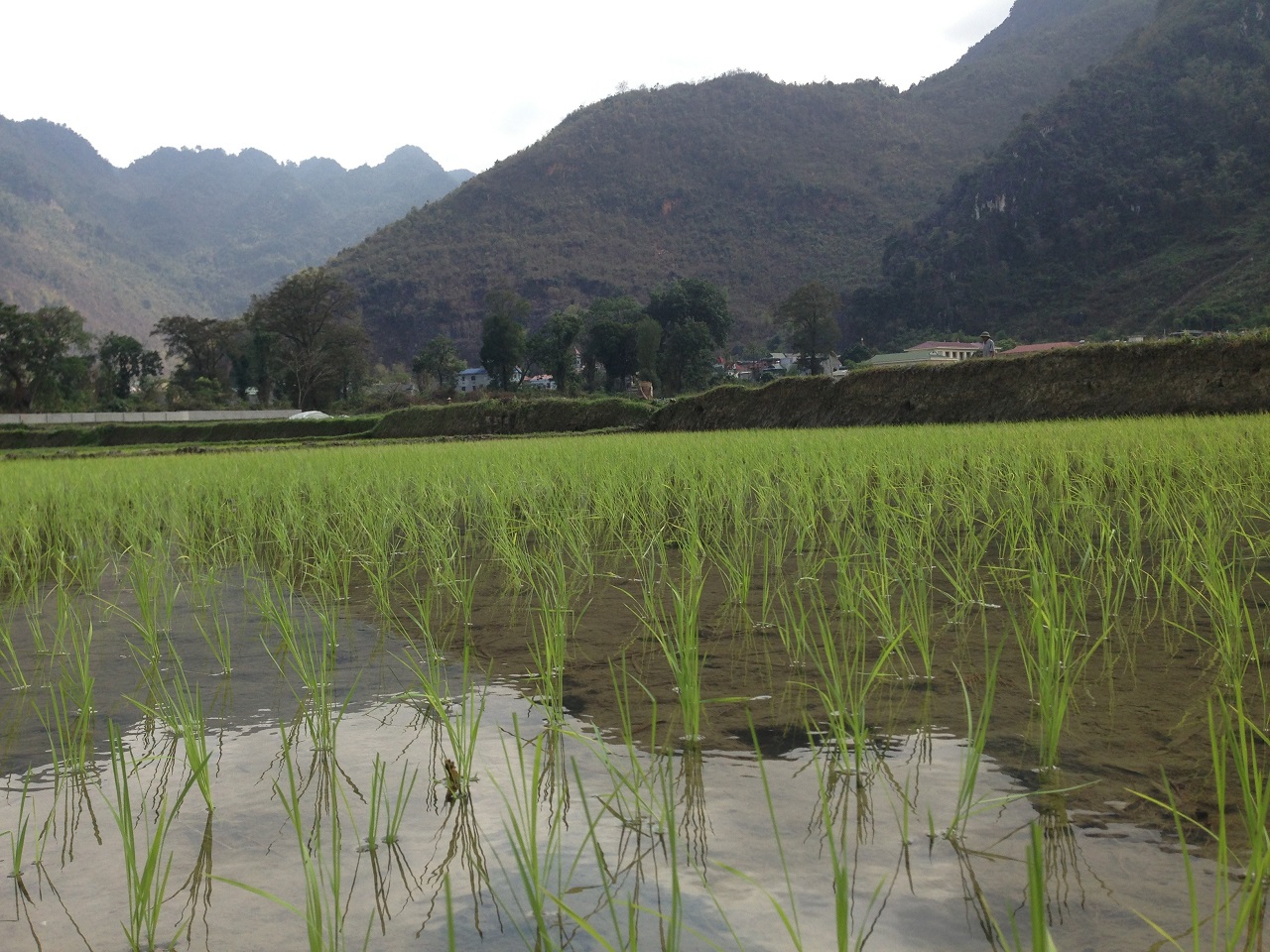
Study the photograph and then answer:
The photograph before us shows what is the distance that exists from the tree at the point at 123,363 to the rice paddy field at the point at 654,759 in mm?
63790

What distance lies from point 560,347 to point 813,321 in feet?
70.7

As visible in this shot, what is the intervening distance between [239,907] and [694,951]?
72cm

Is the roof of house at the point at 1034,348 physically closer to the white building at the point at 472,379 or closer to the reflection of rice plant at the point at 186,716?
the reflection of rice plant at the point at 186,716

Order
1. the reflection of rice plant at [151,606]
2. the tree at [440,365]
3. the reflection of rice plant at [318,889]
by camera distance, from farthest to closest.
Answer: the tree at [440,365]
the reflection of rice plant at [151,606]
the reflection of rice plant at [318,889]

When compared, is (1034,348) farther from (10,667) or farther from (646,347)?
(10,667)

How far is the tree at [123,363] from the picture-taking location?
2385 inches

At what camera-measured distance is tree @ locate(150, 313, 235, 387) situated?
2383 inches

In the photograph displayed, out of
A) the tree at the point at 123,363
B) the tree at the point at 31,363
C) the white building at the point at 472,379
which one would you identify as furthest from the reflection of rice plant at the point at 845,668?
the white building at the point at 472,379

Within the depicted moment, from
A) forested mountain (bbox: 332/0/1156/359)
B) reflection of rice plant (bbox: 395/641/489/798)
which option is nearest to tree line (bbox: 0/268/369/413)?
forested mountain (bbox: 332/0/1156/359)

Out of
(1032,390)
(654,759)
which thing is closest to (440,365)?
(1032,390)

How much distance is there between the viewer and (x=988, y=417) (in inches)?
697

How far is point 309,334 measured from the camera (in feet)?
191

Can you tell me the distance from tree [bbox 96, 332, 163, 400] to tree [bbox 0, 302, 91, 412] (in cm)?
1126

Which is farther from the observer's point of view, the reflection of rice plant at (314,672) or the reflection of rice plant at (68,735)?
the reflection of rice plant at (314,672)
